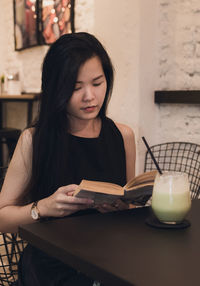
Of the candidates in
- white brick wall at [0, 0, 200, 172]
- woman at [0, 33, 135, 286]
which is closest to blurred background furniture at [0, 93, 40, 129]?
white brick wall at [0, 0, 200, 172]

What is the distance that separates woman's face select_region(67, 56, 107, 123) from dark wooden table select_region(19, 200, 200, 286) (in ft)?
1.44

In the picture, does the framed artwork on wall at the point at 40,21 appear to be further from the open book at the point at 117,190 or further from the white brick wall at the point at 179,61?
the open book at the point at 117,190

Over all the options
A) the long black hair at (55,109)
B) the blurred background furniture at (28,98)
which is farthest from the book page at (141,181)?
the blurred background furniture at (28,98)

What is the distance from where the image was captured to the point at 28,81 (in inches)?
206

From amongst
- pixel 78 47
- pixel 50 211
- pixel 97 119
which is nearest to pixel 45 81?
pixel 78 47

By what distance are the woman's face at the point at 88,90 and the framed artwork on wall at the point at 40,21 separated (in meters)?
2.67

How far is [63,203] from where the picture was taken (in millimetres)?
1306

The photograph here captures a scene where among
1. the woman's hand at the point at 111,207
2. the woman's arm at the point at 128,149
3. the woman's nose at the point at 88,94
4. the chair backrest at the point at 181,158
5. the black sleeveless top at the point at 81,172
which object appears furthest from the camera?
the chair backrest at the point at 181,158

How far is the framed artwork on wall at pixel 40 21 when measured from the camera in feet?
13.9

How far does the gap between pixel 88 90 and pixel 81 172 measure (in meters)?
0.34

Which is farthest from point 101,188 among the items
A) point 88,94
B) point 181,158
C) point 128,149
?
point 181,158

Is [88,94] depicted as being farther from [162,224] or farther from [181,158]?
[181,158]

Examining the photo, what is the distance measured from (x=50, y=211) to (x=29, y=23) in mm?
4018

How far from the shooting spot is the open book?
1.20 meters
